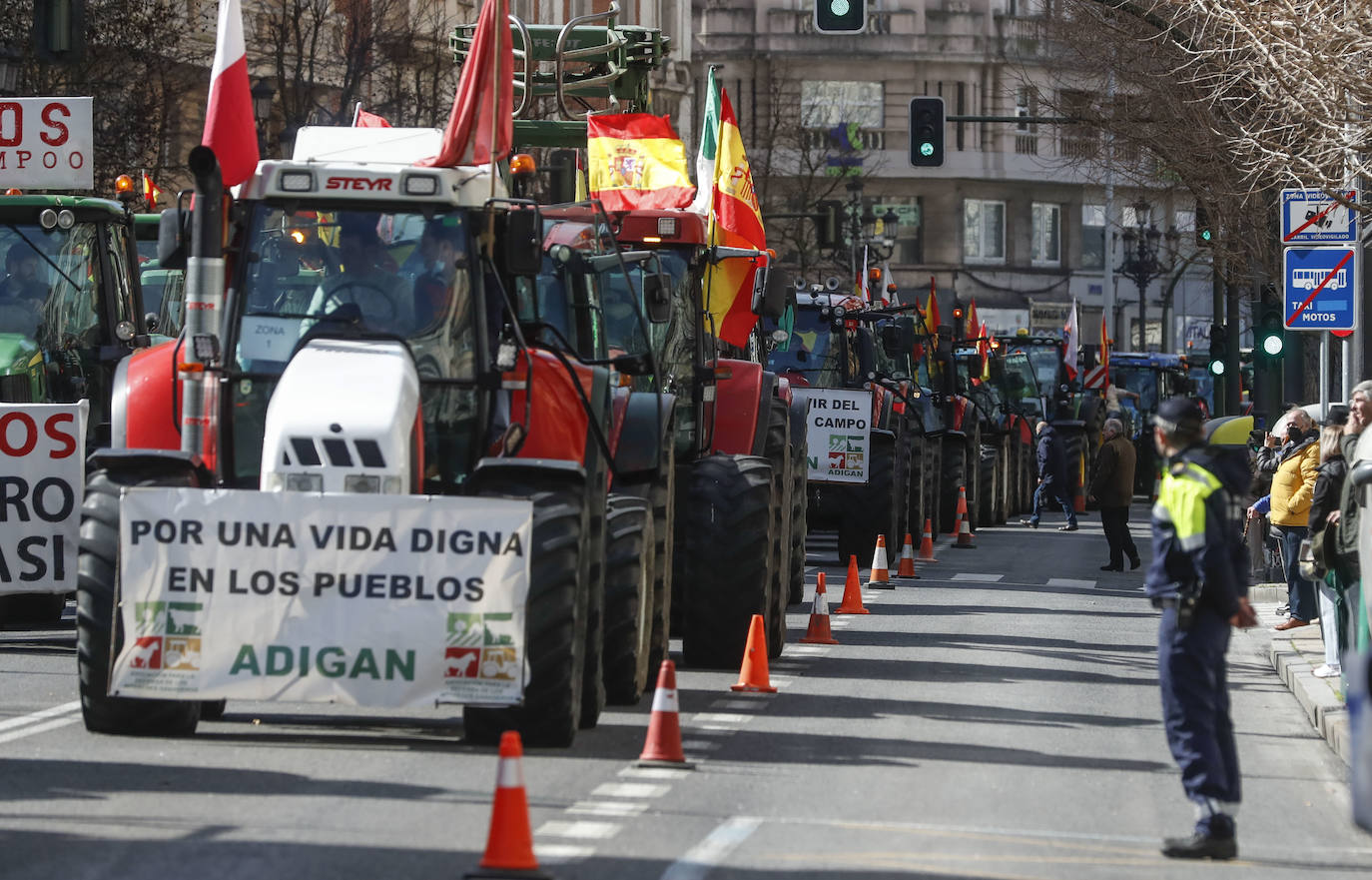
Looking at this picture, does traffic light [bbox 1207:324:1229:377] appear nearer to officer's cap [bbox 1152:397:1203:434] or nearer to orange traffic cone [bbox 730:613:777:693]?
orange traffic cone [bbox 730:613:777:693]

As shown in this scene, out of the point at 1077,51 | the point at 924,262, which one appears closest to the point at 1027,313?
the point at 924,262

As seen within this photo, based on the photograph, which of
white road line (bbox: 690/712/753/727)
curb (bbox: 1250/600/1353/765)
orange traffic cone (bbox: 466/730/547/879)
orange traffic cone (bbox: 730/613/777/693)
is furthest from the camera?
orange traffic cone (bbox: 730/613/777/693)

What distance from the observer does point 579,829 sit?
9.05 metres

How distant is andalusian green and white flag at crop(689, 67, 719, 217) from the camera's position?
18.4 metres

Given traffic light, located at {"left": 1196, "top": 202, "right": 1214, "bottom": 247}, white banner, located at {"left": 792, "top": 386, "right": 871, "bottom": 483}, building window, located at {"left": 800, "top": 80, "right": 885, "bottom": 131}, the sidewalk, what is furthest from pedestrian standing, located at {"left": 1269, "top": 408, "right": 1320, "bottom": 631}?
building window, located at {"left": 800, "top": 80, "right": 885, "bottom": 131}

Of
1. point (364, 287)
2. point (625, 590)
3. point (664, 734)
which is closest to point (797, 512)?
point (625, 590)

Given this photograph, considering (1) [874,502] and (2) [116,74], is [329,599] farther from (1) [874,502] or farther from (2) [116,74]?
(2) [116,74]

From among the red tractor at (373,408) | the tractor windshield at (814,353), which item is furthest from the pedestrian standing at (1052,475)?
the red tractor at (373,408)

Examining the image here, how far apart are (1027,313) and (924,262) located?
12.3ft

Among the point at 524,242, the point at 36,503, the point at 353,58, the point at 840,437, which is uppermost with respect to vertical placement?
the point at 353,58

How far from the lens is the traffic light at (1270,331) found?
27.5 metres

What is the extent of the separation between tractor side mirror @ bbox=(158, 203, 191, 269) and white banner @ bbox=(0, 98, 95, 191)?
245 inches

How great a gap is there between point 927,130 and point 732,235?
47.0ft

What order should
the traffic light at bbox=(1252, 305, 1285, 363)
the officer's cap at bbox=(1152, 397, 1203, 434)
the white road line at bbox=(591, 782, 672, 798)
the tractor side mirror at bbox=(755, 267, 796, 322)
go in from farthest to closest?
the traffic light at bbox=(1252, 305, 1285, 363), the tractor side mirror at bbox=(755, 267, 796, 322), the white road line at bbox=(591, 782, 672, 798), the officer's cap at bbox=(1152, 397, 1203, 434)
